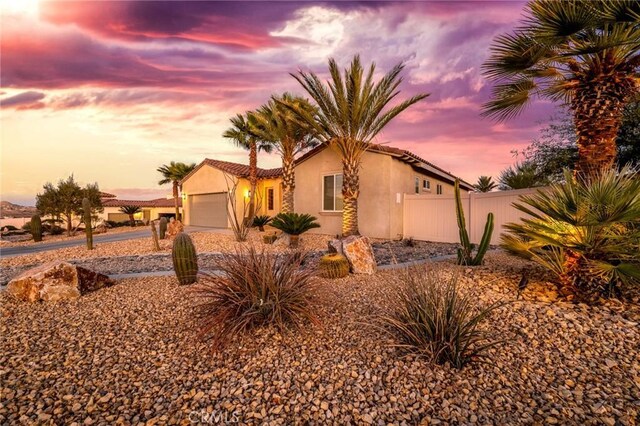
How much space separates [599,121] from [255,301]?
255 inches

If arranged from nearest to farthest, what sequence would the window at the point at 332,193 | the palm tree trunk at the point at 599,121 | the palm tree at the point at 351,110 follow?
the palm tree trunk at the point at 599,121 < the palm tree at the point at 351,110 < the window at the point at 332,193

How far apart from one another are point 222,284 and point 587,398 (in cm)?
395

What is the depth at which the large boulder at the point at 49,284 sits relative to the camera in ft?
16.9

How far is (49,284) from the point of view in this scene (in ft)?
17.1

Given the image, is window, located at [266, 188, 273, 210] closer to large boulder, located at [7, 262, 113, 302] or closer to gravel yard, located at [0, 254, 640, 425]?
large boulder, located at [7, 262, 113, 302]

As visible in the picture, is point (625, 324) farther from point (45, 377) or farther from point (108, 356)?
point (45, 377)

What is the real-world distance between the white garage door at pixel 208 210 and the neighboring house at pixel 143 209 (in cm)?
1288

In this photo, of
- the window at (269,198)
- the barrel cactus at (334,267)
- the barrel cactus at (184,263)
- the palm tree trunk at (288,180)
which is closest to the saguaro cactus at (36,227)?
the window at (269,198)

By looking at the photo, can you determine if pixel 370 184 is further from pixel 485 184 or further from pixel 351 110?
pixel 485 184

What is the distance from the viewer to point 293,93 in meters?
17.5

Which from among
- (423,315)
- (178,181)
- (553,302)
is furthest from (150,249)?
(178,181)

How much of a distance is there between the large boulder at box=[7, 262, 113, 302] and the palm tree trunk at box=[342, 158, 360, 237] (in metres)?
9.05

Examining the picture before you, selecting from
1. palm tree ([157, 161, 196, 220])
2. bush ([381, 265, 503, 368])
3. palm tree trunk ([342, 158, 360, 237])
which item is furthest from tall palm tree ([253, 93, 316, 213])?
palm tree ([157, 161, 196, 220])

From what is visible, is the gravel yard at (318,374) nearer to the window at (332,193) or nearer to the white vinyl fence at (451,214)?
the white vinyl fence at (451,214)
